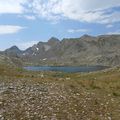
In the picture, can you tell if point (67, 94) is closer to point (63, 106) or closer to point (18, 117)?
point (63, 106)

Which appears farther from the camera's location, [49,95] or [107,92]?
[107,92]

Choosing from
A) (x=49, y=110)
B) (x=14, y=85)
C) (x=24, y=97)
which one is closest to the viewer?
(x=49, y=110)

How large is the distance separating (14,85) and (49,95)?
4.41m

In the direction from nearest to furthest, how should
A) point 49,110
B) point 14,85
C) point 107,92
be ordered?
point 49,110, point 14,85, point 107,92

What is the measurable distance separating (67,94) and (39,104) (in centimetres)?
421

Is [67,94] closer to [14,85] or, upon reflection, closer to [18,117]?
[14,85]

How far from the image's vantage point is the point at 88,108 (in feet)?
80.8

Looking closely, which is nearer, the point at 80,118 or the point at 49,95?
the point at 80,118

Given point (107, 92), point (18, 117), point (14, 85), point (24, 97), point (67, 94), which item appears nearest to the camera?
point (18, 117)

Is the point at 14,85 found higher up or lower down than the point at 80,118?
higher up

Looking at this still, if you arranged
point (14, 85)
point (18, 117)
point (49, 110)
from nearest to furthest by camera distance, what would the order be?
point (18, 117) < point (49, 110) < point (14, 85)

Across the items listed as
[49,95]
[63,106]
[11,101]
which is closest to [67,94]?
[49,95]

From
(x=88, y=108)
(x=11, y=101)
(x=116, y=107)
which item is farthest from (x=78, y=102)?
(x=11, y=101)

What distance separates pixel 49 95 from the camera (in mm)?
26734
